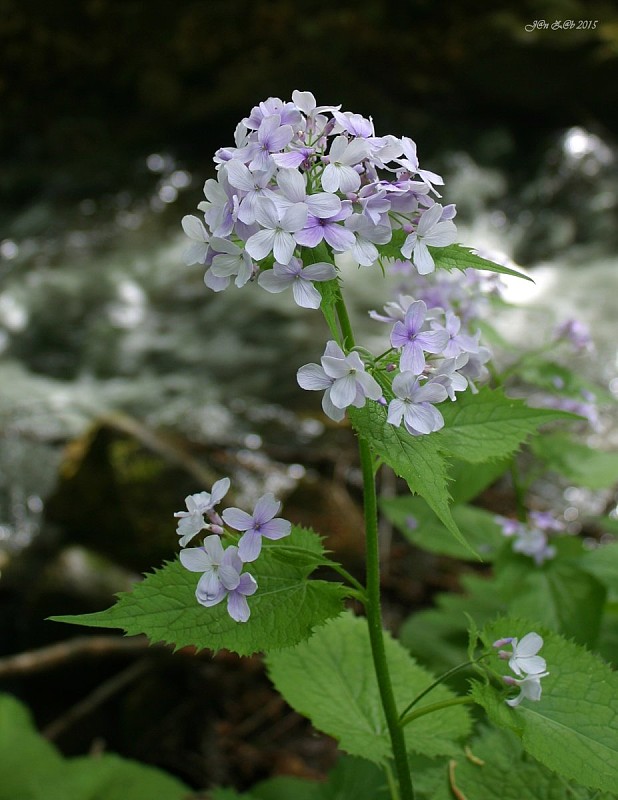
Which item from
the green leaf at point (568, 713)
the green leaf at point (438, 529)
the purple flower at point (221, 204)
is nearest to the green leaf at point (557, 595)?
the green leaf at point (438, 529)

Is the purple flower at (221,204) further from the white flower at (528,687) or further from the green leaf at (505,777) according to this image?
the green leaf at (505,777)

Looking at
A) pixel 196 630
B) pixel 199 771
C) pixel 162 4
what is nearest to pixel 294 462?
pixel 199 771

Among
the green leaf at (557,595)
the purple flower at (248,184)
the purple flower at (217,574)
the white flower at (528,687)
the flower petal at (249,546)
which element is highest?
the purple flower at (248,184)

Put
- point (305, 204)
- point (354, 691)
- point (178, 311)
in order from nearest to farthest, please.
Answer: point (305, 204) → point (354, 691) → point (178, 311)

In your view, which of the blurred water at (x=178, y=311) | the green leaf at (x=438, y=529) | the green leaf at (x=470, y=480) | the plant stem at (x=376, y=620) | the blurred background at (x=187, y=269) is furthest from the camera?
the blurred water at (x=178, y=311)

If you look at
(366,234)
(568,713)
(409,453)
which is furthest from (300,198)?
(568,713)

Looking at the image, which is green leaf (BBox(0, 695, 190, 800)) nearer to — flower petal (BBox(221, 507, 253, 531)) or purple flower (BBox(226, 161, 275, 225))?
flower petal (BBox(221, 507, 253, 531))

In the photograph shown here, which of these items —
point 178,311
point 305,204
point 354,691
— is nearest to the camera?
point 305,204

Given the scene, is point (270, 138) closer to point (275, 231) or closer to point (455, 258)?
point (275, 231)
